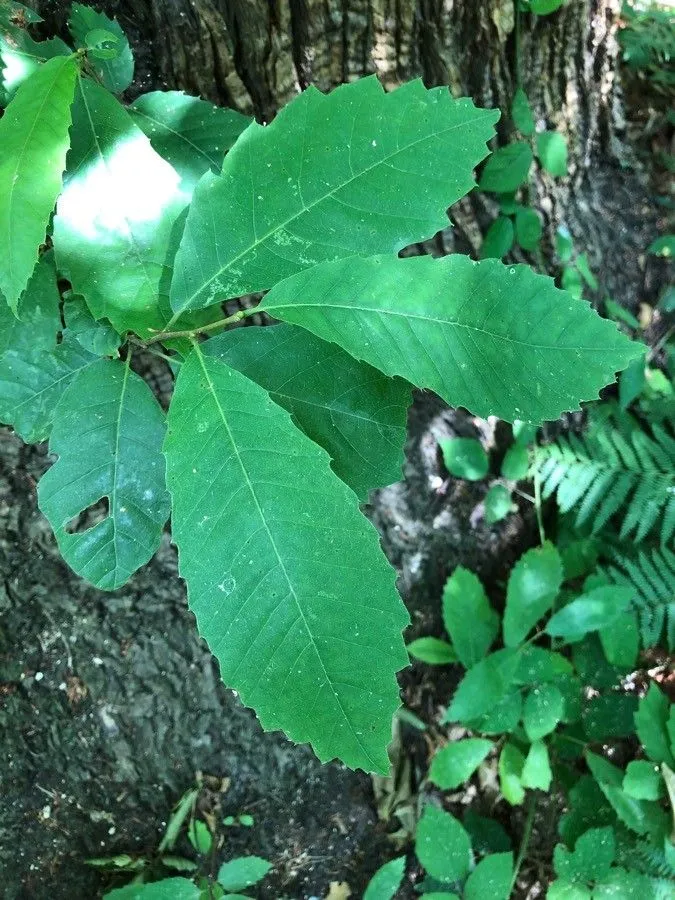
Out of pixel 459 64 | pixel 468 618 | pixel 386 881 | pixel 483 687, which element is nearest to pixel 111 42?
pixel 459 64

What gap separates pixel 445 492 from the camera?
7.14 ft

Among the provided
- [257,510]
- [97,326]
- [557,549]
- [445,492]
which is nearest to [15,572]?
[97,326]

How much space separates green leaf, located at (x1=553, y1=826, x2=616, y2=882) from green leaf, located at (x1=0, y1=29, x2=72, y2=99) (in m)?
2.21

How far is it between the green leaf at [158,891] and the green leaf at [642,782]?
1.23 m

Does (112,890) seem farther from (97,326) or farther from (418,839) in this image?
(97,326)

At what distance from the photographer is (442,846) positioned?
1.96 m

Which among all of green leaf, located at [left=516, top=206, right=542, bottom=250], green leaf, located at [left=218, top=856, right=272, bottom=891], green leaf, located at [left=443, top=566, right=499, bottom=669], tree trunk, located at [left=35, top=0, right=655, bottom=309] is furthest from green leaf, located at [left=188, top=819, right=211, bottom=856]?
green leaf, located at [left=516, top=206, right=542, bottom=250]

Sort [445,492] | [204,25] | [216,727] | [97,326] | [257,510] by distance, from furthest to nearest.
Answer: [445,492] < [216,727] < [204,25] < [97,326] < [257,510]

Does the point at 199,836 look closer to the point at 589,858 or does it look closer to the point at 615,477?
the point at 589,858

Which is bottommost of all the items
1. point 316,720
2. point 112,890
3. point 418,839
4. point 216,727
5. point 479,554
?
point 418,839

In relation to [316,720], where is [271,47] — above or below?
above

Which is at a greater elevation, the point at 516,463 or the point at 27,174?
the point at 27,174

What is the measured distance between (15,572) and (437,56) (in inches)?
65.8

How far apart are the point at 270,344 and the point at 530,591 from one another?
131 cm
